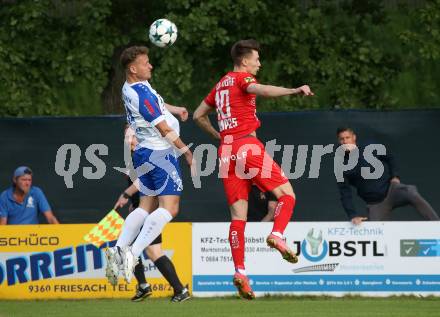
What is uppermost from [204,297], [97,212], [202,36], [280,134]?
[202,36]

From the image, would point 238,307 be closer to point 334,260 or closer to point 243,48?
point 334,260

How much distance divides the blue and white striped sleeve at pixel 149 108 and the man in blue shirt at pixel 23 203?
4.70 metres

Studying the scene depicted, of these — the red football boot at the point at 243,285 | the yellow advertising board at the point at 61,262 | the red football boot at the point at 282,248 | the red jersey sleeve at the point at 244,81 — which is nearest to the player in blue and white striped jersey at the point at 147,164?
the red jersey sleeve at the point at 244,81

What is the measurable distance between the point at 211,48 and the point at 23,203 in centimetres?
515

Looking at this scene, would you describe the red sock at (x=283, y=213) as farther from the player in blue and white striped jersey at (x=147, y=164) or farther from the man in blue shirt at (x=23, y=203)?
the man in blue shirt at (x=23, y=203)

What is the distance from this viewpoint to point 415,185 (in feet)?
50.4

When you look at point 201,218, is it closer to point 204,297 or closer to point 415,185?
point 204,297

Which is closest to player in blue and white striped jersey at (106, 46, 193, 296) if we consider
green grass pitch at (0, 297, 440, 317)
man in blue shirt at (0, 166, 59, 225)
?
green grass pitch at (0, 297, 440, 317)

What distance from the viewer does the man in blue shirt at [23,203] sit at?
1553cm

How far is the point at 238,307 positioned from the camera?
1220cm

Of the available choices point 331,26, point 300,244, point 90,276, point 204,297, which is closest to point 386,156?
point 300,244

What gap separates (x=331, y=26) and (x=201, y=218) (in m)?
5.75

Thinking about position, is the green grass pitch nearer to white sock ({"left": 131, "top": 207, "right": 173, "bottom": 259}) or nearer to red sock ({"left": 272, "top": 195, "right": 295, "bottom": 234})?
white sock ({"left": 131, "top": 207, "right": 173, "bottom": 259})

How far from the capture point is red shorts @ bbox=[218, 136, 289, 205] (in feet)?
35.7
